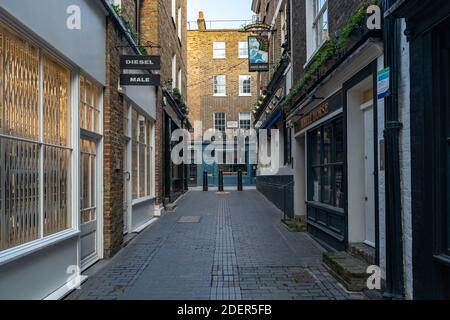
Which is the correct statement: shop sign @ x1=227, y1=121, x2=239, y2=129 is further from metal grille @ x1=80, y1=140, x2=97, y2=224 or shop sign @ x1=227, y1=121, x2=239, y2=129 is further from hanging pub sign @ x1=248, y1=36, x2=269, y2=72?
metal grille @ x1=80, y1=140, x2=97, y2=224

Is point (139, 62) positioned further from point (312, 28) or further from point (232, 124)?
point (232, 124)

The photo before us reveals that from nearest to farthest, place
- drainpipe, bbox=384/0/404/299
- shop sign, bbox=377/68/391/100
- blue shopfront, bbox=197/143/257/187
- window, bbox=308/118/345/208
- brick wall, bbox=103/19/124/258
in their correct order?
drainpipe, bbox=384/0/404/299 < shop sign, bbox=377/68/391/100 < brick wall, bbox=103/19/124/258 < window, bbox=308/118/345/208 < blue shopfront, bbox=197/143/257/187

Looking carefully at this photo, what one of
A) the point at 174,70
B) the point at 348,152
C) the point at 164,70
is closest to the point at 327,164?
the point at 348,152

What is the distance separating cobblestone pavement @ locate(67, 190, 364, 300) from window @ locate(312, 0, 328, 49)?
4383 millimetres

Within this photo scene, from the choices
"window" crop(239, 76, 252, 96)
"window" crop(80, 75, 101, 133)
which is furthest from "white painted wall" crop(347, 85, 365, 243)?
"window" crop(239, 76, 252, 96)

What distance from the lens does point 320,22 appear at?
9516 millimetres

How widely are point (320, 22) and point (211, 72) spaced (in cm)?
2419

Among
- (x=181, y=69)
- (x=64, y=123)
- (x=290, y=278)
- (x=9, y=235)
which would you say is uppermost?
(x=181, y=69)

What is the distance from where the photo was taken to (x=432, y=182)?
428cm

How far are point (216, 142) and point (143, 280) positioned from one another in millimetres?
26181

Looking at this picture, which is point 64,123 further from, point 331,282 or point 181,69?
point 181,69

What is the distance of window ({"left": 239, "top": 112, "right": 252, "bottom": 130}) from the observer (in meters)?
32.6

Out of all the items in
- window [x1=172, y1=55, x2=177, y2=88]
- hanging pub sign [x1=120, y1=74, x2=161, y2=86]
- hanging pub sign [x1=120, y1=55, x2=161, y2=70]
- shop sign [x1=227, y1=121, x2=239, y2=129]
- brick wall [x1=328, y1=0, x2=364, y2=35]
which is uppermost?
window [x1=172, y1=55, x2=177, y2=88]

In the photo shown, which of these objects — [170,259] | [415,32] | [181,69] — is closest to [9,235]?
[170,259]
